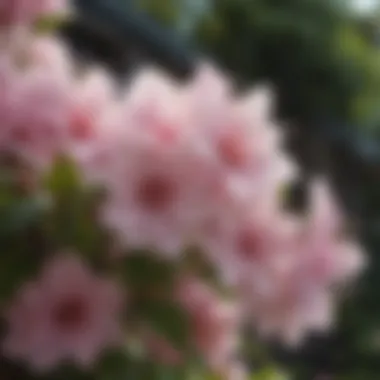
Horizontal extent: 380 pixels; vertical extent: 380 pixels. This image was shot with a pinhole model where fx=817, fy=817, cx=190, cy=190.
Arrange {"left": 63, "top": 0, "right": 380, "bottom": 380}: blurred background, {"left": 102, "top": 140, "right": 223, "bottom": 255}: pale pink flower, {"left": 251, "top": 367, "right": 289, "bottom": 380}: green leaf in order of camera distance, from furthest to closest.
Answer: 1. {"left": 63, "top": 0, "right": 380, "bottom": 380}: blurred background
2. {"left": 251, "top": 367, "right": 289, "bottom": 380}: green leaf
3. {"left": 102, "top": 140, "right": 223, "bottom": 255}: pale pink flower

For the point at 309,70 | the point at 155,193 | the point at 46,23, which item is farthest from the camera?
the point at 309,70

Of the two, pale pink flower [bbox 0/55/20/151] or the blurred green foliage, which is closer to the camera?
pale pink flower [bbox 0/55/20/151]

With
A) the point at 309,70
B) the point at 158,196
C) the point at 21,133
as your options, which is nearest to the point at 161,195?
the point at 158,196

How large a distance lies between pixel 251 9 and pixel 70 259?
72 centimetres

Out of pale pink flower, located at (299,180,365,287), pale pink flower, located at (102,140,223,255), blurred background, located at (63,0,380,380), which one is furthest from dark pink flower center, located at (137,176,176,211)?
blurred background, located at (63,0,380,380)

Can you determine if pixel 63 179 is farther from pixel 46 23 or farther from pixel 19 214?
pixel 46 23

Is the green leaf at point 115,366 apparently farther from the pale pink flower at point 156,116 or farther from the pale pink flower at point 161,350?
the pale pink flower at point 156,116

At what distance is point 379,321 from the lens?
1188 millimetres

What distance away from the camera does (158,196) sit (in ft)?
1.58

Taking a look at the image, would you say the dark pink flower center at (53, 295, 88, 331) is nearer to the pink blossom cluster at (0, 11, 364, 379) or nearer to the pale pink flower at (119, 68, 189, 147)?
the pink blossom cluster at (0, 11, 364, 379)

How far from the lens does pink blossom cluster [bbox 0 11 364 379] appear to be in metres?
0.47

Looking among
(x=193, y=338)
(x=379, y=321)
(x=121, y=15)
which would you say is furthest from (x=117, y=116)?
(x=379, y=321)

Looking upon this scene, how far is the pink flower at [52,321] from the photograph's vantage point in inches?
19.3

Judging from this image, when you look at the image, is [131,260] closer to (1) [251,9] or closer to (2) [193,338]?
(2) [193,338]
